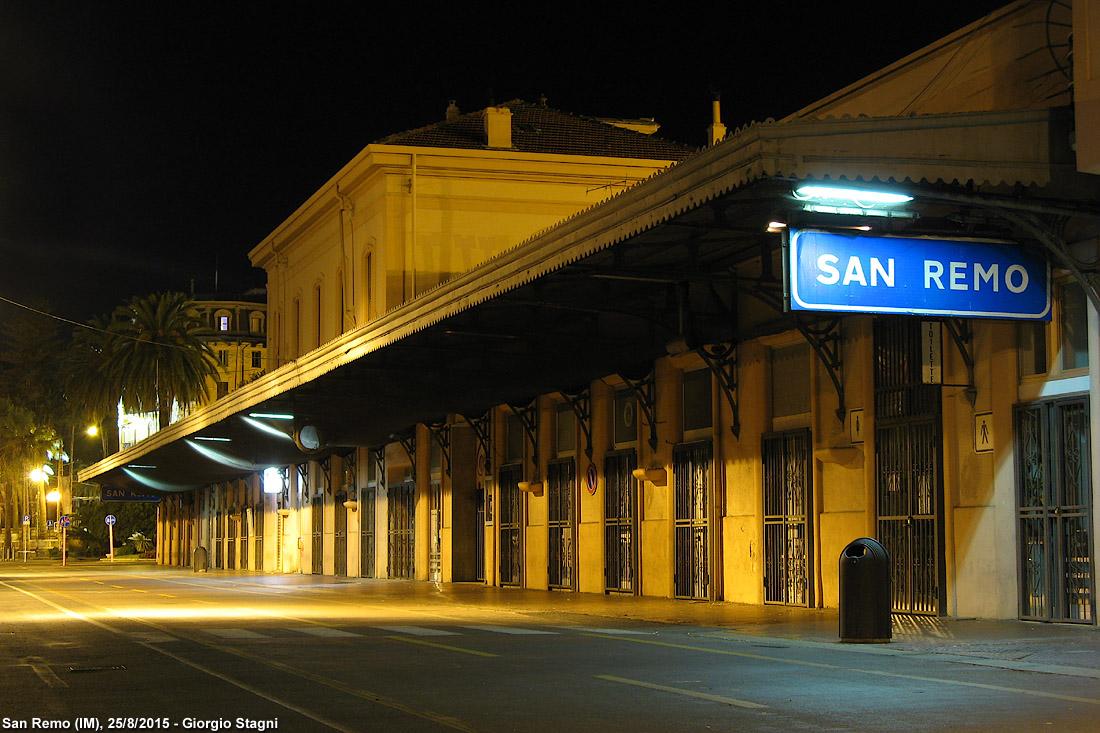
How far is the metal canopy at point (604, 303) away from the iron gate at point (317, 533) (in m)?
8.29

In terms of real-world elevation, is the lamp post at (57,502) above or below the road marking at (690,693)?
below

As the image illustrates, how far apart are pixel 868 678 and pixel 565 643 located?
15.9 ft

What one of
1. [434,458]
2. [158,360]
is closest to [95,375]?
[158,360]

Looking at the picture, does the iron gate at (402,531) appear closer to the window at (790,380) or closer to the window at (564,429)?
the window at (564,429)

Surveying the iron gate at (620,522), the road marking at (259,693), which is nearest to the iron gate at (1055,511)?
the road marking at (259,693)

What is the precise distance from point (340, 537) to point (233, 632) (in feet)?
96.0

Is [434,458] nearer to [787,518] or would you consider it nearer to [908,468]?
[787,518]

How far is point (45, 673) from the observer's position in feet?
40.4

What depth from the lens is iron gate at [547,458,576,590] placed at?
99.1 ft

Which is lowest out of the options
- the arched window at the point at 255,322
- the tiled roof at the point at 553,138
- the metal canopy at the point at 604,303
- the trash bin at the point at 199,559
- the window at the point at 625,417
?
the trash bin at the point at 199,559

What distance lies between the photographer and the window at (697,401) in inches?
986

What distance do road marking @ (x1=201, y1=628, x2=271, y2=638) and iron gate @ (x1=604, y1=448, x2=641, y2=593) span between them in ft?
35.0

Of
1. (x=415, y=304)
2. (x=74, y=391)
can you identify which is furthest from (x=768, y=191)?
(x=74, y=391)

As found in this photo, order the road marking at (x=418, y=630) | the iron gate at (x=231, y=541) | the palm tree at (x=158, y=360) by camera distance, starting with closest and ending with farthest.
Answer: the road marking at (x=418, y=630)
the iron gate at (x=231, y=541)
the palm tree at (x=158, y=360)
